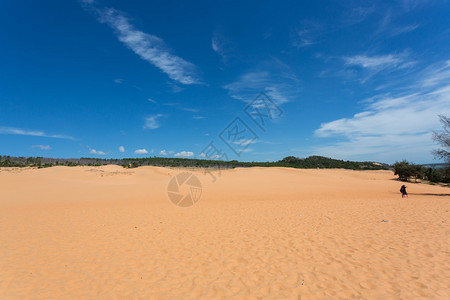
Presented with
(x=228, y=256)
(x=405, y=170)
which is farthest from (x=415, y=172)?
(x=228, y=256)

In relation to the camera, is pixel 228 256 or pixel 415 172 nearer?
pixel 228 256

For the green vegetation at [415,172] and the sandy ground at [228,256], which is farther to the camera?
the green vegetation at [415,172]

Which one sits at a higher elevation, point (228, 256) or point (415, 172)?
point (415, 172)

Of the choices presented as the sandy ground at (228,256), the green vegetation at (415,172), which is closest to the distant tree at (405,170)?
the green vegetation at (415,172)

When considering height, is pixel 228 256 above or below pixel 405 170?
below

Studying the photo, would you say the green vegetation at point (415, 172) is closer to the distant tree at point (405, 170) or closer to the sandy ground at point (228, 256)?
the distant tree at point (405, 170)

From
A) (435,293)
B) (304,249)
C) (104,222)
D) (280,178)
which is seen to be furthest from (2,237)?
(280,178)

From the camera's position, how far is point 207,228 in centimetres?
905

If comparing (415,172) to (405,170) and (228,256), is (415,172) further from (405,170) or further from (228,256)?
(228,256)

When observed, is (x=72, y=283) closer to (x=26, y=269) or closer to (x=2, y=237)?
(x=26, y=269)

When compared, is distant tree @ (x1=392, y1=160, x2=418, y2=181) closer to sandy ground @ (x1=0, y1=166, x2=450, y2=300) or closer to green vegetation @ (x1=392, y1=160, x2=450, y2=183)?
green vegetation @ (x1=392, y1=160, x2=450, y2=183)

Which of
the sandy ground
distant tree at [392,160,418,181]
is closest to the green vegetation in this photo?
distant tree at [392,160,418,181]

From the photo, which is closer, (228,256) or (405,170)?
(228,256)

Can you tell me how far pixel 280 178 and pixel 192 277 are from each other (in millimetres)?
28138
